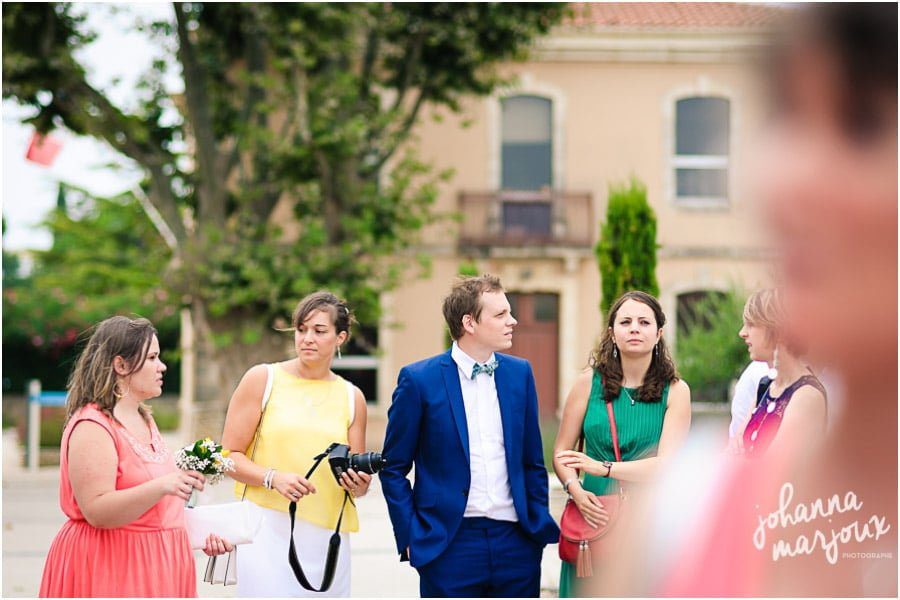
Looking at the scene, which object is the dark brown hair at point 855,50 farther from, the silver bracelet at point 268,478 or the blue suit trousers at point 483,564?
Answer: the silver bracelet at point 268,478

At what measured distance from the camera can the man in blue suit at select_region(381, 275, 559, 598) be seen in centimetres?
378

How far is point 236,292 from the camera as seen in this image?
13.4 meters

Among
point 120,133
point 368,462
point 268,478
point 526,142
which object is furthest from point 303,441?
point 526,142

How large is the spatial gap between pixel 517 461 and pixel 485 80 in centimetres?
1177

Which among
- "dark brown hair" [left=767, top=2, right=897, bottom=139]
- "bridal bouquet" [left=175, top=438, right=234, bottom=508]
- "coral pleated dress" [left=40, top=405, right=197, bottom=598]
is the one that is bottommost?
"coral pleated dress" [left=40, top=405, right=197, bottom=598]

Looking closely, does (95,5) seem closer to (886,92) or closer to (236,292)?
(236,292)

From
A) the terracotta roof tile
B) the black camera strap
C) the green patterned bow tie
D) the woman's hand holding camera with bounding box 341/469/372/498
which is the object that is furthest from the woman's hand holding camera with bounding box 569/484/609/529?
the terracotta roof tile

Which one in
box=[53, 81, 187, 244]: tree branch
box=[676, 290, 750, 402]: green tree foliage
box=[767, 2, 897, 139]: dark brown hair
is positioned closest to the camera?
box=[767, 2, 897, 139]: dark brown hair

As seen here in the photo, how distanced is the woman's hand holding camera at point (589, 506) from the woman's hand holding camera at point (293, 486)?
3.56 ft

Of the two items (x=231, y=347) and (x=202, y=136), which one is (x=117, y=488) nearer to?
(x=231, y=347)

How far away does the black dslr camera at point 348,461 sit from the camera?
3966 mm

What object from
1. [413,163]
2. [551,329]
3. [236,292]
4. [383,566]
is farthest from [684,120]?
[383,566]

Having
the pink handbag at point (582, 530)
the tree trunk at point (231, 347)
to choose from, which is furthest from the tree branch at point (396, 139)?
the pink handbag at point (582, 530)

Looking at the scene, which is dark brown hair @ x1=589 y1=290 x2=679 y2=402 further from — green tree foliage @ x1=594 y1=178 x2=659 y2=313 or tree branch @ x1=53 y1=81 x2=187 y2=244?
tree branch @ x1=53 y1=81 x2=187 y2=244
